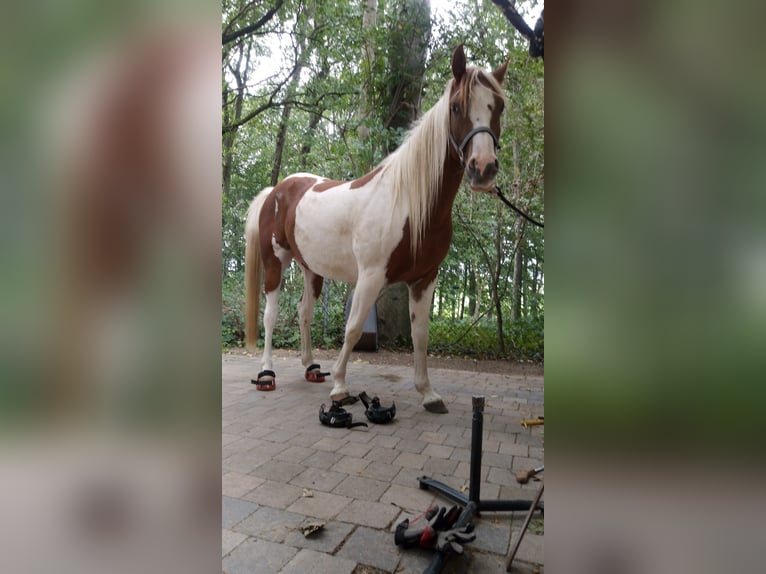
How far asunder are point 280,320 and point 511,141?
14.9ft

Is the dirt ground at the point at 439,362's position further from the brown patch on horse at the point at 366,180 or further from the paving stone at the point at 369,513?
the paving stone at the point at 369,513

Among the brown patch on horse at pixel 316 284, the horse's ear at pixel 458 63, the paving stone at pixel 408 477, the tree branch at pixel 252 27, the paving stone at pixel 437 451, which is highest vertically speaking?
the tree branch at pixel 252 27

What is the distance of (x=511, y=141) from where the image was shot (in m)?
5.12

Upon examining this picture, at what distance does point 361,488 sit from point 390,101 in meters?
5.01

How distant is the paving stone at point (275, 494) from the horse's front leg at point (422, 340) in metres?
1.27

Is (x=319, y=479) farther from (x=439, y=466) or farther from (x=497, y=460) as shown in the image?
(x=497, y=460)

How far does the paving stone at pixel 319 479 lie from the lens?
1.58 meters

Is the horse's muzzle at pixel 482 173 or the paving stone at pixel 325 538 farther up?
the horse's muzzle at pixel 482 173

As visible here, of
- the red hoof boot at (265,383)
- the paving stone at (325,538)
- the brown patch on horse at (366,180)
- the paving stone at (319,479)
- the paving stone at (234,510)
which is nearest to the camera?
the paving stone at (325,538)

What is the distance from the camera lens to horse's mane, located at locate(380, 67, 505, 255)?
2.36 metres

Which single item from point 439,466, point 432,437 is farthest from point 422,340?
point 439,466

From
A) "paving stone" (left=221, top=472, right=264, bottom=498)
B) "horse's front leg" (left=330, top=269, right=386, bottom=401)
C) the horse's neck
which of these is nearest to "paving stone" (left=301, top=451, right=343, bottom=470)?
"paving stone" (left=221, top=472, right=264, bottom=498)

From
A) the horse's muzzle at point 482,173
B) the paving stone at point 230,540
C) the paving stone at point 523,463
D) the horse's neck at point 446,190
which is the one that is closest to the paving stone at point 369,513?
the paving stone at point 230,540
